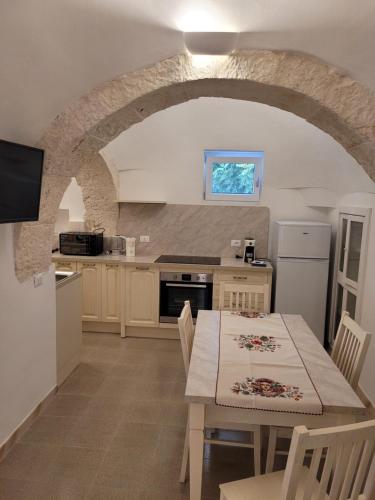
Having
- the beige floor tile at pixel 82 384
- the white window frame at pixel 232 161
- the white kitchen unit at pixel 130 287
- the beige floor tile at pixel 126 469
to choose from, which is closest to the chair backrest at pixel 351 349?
the beige floor tile at pixel 126 469

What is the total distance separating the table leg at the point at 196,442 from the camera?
5.52ft

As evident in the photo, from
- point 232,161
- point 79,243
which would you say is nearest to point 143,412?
point 79,243

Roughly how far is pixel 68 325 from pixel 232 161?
8.64 feet

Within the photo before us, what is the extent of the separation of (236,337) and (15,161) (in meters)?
1.57

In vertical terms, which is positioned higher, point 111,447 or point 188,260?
point 188,260

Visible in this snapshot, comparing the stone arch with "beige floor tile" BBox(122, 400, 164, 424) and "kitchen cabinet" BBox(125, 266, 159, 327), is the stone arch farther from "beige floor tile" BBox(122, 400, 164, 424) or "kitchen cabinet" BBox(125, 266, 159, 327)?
"kitchen cabinet" BBox(125, 266, 159, 327)

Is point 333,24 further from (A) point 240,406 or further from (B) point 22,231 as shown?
(B) point 22,231

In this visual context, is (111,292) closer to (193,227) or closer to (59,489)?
(193,227)

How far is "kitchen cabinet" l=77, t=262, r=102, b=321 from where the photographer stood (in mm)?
4285

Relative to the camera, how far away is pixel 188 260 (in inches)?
174

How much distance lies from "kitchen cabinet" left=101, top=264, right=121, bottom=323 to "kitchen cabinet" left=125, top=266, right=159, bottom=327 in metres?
0.11

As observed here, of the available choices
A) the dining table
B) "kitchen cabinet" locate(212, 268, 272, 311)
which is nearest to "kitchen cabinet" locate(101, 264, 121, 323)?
"kitchen cabinet" locate(212, 268, 272, 311)

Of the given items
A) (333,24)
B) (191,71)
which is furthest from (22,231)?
(333,24)

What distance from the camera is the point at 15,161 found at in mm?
1976
